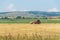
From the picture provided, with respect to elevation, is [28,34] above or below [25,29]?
above

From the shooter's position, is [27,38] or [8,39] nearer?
[8,39]

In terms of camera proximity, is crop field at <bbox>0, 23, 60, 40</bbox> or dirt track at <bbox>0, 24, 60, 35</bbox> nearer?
crop field at <bbox>0, 23, 60, 40</bbox>

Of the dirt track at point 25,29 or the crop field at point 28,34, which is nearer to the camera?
the crop field at point 28,34

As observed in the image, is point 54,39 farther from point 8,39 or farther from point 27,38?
point 8,39

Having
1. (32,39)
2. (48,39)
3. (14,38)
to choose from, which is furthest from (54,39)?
(14,38)

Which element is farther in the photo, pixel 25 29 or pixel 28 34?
pixel 25 29

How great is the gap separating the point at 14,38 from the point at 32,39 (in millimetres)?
703

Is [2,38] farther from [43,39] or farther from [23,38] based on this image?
[43,39]

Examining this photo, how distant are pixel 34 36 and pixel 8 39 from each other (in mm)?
1045

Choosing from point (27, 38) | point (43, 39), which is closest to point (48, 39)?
point (43, 39)

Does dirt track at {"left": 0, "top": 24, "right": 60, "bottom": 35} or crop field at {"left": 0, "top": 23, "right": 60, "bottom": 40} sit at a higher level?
crop field at {"left": 0, "top": 23, "right": 60, "bottom": 40}

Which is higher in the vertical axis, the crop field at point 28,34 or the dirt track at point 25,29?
the crop field at point 28,34

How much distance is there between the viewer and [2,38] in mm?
9242

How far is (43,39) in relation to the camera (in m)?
9.20
